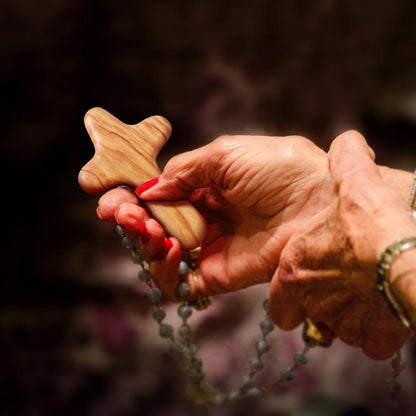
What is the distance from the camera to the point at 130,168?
0.66 m

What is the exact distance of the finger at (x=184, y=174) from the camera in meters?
0.65

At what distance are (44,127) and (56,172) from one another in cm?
10

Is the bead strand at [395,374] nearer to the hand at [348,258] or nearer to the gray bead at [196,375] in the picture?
the hand at [348,258]

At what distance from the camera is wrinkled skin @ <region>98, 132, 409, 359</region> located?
0.59m

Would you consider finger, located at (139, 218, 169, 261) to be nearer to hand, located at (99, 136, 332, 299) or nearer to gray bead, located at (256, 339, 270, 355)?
hand, located at (99, 136, 332, 299)

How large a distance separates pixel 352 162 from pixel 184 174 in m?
0.23

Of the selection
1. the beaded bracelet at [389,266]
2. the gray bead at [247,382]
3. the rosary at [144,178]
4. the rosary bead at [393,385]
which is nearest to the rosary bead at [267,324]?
the rosary at [144,178]

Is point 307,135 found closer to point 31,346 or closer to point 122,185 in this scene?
point 122,185

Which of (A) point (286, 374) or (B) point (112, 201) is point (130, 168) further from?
(A) point (286, 374)

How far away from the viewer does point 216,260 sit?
74 centimetres

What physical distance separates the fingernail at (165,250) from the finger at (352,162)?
0.78ft

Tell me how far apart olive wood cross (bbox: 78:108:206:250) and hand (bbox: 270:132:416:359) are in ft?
0.46

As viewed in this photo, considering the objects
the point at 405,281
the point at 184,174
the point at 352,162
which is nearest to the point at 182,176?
the point at 184,174

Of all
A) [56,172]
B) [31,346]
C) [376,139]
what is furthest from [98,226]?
[376,139]
